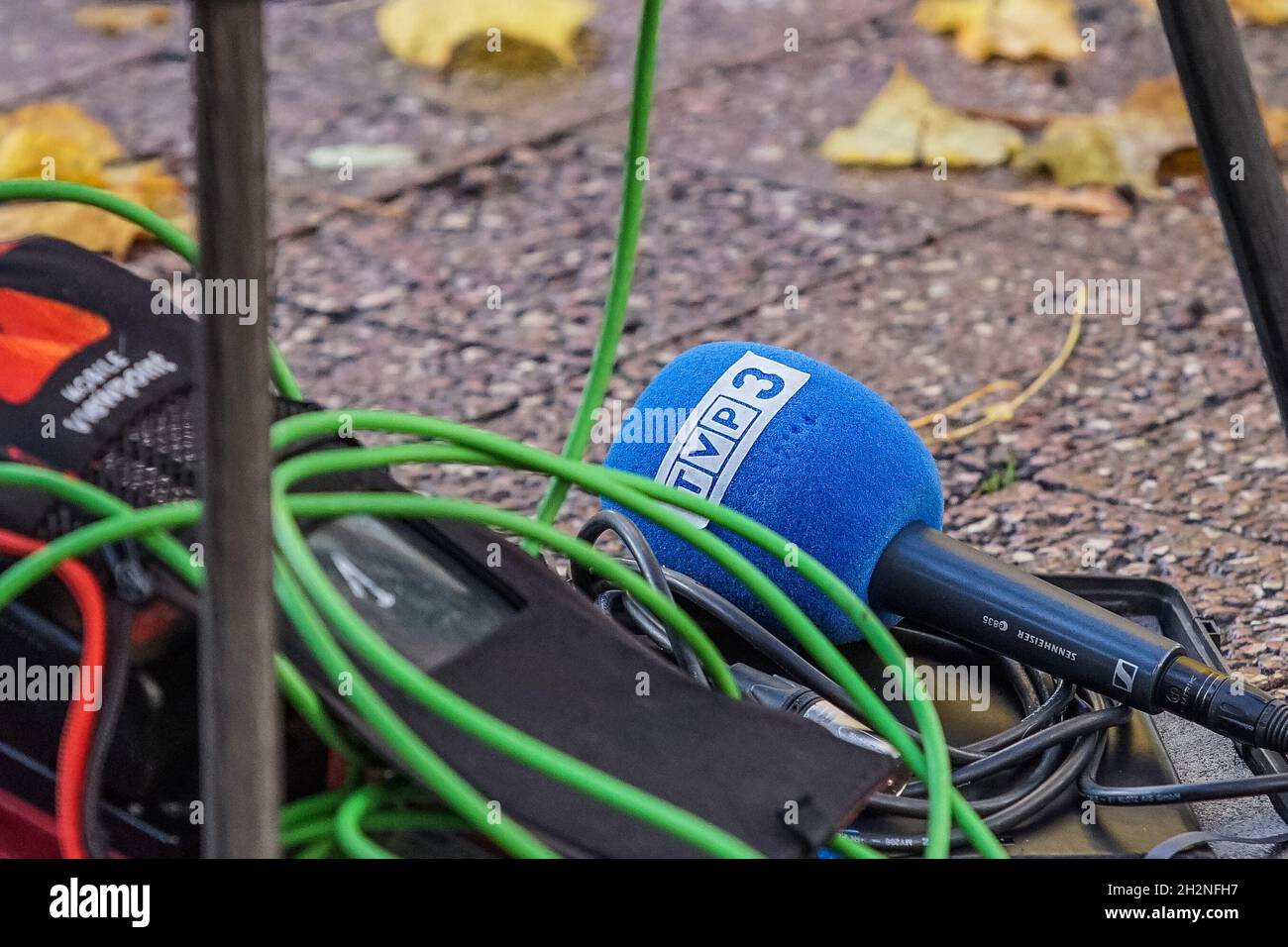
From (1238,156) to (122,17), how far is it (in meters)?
2.43

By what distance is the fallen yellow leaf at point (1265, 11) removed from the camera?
2.69 m

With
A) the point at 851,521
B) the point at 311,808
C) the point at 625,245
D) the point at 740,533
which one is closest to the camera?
the point at 311,808

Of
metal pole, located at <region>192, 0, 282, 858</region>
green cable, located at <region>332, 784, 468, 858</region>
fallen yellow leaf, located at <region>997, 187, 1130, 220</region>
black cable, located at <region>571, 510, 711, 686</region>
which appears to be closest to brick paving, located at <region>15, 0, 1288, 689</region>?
fallen yellow leaf, located at <region>997, 187, 1130, 220</region>

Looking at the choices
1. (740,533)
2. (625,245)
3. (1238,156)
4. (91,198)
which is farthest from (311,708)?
(1238,156)

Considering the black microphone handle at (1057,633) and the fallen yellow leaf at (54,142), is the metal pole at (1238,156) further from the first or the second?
the fallen yellow leaf at (54,142)

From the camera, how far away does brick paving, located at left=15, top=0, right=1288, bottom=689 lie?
1580 mm

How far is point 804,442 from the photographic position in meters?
1.09

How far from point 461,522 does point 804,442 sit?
25 cm

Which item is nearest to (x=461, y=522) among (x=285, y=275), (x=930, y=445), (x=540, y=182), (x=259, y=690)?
(x=259, y=690)

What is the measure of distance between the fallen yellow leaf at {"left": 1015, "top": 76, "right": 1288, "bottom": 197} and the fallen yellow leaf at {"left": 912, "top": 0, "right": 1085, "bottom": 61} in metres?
0.32

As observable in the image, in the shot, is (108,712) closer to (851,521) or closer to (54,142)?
(851,521)

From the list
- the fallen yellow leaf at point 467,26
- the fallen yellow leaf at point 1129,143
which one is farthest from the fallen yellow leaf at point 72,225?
the fallen yellow leaf at point 1129,143

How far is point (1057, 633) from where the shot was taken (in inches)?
40.6
